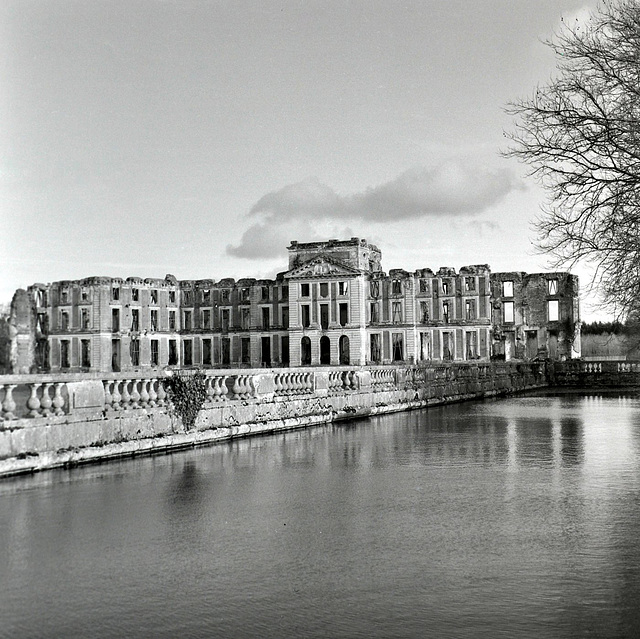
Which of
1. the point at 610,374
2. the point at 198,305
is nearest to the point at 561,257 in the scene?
the point at 610,374

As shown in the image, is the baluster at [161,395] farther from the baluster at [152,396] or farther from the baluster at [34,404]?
the baluster at [34,404]

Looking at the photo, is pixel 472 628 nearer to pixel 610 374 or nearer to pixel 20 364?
pixel 610 374

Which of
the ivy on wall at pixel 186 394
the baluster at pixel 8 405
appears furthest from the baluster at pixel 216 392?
the baluster at pixel 8 405

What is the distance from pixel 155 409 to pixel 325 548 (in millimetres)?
7113

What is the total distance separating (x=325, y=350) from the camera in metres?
87.1

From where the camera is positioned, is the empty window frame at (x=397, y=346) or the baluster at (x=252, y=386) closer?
the baluster at (x=252, y=386)

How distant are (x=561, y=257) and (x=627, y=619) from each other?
11444 millimetres

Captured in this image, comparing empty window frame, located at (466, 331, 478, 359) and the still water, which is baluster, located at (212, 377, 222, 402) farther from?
empty window frame, located at (466, 331, 478, 359)

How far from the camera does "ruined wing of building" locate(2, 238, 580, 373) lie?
82.0 meters

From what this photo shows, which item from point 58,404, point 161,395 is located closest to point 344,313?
point 161,395

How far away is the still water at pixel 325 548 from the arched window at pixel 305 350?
249 ft

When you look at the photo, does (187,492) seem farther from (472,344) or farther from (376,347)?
(376,347)

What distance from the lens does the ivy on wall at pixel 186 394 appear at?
13117 millimetres

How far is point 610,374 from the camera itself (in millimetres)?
47031
